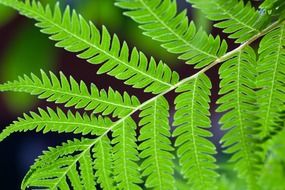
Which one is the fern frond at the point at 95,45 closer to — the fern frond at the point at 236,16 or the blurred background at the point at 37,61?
the fern frond at the point at 236,16

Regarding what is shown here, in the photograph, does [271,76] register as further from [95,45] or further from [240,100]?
[95,45]

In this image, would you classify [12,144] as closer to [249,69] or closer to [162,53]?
[162,53]

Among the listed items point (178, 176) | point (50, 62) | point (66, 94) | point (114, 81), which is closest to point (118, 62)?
point (66, 94)

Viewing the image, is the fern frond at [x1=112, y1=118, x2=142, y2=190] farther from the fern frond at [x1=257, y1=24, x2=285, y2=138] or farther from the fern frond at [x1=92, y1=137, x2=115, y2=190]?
the fern frond at [x1=257, y1=24, x2=285, y2=138]

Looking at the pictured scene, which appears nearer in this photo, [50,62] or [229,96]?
[229,96]

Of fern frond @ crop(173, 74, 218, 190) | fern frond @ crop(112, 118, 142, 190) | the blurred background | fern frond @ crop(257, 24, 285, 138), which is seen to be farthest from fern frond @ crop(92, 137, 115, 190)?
the blurred background

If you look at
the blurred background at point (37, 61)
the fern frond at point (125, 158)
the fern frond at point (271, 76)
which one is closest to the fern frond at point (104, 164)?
the fern frond at point (125, 158)
